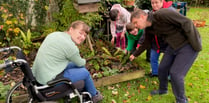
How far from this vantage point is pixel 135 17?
2.82 meters

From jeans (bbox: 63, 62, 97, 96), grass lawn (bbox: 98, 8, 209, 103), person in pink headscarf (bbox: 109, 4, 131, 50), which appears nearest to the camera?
jeans (bbox: 63, 62, 97, 96)

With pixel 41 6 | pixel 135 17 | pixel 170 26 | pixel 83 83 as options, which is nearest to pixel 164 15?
pixel 170 26

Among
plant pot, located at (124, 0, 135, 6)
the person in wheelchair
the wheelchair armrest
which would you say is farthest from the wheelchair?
plant pot, located at (124, 0, 135, 6)

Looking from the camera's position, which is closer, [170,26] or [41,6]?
[170,26]

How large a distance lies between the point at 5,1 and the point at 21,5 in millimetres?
400

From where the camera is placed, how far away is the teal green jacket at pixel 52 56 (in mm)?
2457

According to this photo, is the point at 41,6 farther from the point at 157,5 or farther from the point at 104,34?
the point at 157,5

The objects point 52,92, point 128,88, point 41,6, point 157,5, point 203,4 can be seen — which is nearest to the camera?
point 52,92

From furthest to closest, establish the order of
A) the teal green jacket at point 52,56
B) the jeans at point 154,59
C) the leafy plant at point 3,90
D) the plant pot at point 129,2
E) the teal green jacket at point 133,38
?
the plant pot at point 129,2 → the teal green jacket at point 133,38 → the jeans at point 154,59 → the leafy plant at point 3,90 → the teal green jacket at point 52,56

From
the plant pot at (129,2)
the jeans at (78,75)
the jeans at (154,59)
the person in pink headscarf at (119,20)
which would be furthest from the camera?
the plant pot at (129,2)

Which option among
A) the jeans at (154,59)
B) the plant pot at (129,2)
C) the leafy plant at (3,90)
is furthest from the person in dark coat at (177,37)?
the plant pot at (129,2)

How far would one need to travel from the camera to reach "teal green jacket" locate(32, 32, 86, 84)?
2.46 m

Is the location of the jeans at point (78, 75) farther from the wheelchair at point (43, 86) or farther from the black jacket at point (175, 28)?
the black jacket at point (175, 28)

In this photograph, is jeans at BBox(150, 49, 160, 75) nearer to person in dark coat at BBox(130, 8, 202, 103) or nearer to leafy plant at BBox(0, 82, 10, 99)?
person in dark coat at BBox(130, 8, 202, 103)
